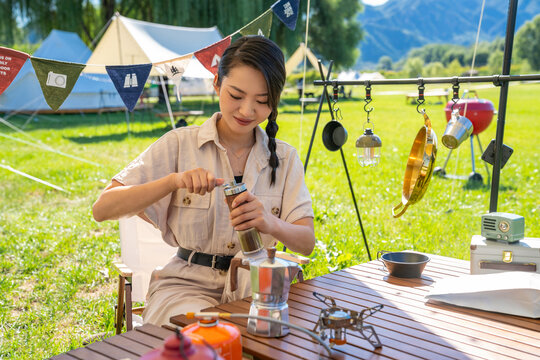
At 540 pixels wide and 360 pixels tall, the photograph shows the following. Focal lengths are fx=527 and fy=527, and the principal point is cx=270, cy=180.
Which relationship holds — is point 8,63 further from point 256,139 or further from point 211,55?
point 256,139

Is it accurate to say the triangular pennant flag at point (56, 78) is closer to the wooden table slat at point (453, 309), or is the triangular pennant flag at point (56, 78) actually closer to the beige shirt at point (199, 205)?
the beige shirt at point (199, 205)

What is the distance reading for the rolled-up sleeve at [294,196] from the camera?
211 centimetres

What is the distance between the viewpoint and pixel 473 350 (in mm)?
1480

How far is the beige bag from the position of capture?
69.0 inches

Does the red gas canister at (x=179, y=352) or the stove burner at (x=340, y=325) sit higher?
the red gas canister at (x=179, y=352)

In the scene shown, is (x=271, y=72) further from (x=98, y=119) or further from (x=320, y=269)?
(x=98, y=119)

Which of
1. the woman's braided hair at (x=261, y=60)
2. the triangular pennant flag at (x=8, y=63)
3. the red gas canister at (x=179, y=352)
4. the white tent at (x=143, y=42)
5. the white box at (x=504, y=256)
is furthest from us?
the white tent at (x=143, y=42)

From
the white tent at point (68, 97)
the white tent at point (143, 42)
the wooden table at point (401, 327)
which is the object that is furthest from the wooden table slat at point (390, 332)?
the white tent at point (68, 97)

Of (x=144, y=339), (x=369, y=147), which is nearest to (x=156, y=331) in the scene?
(x=144, y=339)

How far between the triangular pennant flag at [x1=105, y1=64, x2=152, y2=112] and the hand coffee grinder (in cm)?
187

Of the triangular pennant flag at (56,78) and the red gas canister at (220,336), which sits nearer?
the red gas canister at (220,336)

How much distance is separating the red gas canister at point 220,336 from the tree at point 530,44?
68.2m

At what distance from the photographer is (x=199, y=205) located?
80.8 inches

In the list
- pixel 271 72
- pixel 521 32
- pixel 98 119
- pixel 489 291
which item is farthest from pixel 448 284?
pixel 521 32
